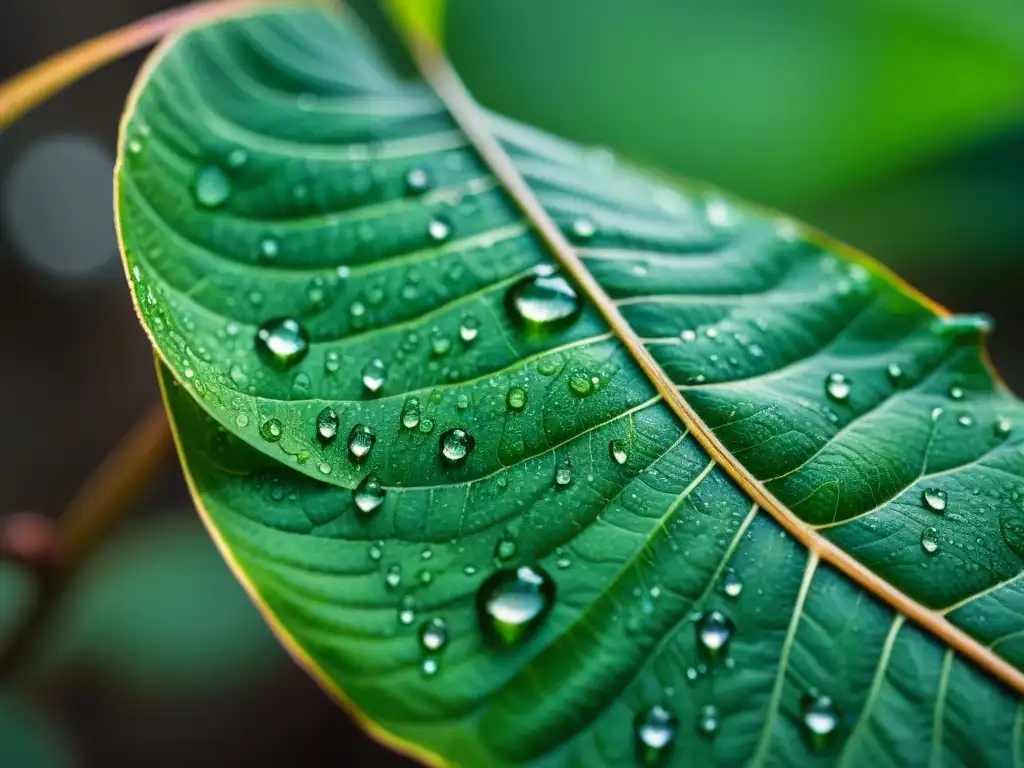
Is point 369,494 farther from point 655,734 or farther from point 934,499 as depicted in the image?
point 934,499

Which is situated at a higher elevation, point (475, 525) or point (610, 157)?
point (610, 157)

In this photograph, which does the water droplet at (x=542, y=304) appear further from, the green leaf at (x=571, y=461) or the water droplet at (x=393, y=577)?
the water droplet at (x=393, y=577)

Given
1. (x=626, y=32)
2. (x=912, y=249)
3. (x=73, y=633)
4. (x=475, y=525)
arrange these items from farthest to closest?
(x=912, y=249) < (x=626, y=32) < (x=73, y=633) < (x=475, y=525)

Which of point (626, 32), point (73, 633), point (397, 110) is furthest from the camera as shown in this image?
point (626, 32)

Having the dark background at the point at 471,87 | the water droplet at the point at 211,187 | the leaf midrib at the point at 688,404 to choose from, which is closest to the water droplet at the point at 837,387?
the leaf midrib at the point at 688,404

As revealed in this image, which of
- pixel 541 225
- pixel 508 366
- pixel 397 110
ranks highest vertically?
pixel 397 110

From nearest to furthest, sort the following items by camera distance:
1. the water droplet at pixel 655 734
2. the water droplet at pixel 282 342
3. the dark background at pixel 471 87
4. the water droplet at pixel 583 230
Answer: the water droplet at pixel 655 734 < the water droplet at pixel 282 342 < the water droplet at pixel 583 230 < the dark background at pixel 471 87

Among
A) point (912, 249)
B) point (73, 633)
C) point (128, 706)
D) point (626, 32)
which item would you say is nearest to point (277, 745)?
point (128, 706)

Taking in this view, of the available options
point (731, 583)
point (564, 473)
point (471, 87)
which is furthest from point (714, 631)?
point (471, 87)

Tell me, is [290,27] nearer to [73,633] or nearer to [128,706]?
[73,633]
